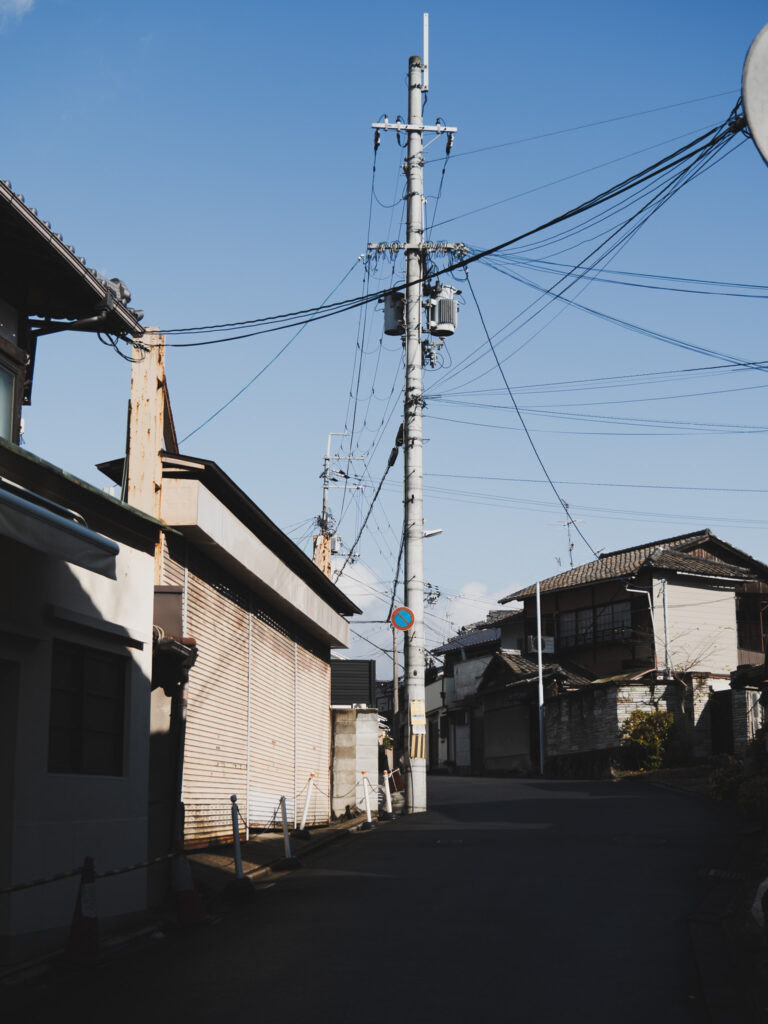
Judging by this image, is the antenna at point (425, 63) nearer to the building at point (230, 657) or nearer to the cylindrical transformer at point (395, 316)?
the cylindrical transformer at point (395, 316)

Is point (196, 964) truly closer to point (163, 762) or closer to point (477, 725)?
point (163, 762)

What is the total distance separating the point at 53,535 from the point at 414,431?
17864 millimetres

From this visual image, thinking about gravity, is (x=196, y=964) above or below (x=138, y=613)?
below

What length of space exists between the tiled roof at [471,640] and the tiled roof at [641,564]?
35.8 feet

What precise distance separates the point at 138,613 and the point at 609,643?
42728 millimetres

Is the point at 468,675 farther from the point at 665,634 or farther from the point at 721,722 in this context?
the point at 721,722

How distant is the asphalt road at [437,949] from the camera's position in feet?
24.7

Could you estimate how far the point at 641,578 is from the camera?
5088 cm

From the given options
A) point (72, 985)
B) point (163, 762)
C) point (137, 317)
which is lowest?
point (72, 985)

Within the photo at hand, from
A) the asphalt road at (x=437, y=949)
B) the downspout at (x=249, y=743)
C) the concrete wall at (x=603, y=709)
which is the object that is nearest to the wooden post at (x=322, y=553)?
the downspout at (x=249, y=743)

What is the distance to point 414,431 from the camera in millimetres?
26281

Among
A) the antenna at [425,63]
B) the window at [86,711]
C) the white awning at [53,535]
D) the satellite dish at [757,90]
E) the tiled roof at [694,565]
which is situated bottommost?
the window at [86,711]

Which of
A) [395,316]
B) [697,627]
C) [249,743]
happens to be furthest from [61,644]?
[697,627]

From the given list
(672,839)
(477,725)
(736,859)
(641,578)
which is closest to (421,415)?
(672,839)
